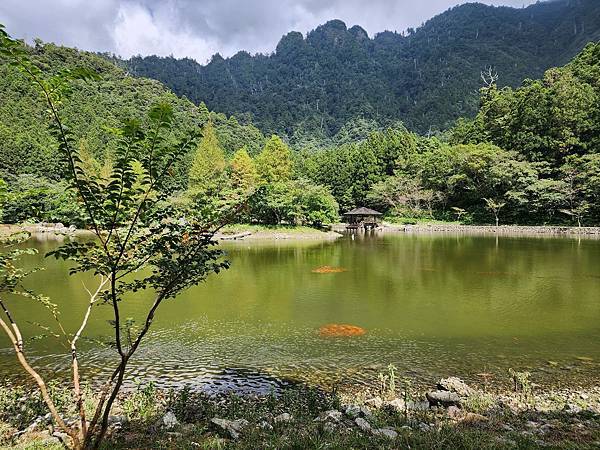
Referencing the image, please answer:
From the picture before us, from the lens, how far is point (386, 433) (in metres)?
3.81

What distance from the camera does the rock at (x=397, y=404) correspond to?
191 inches

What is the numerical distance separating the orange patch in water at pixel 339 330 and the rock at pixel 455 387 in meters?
2.99

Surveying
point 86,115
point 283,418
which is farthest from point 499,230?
point 86,115

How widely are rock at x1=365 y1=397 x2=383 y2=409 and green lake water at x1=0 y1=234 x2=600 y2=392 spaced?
1.05 m

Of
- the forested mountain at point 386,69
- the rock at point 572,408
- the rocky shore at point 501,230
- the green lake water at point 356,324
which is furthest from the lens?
the forested mountain at point 386,69

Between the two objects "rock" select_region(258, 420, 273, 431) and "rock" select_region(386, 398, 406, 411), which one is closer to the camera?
"rock" select_region(258, 420, 273, 431)

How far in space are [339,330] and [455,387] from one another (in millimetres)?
3591

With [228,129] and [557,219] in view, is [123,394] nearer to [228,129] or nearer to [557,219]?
[557,219]

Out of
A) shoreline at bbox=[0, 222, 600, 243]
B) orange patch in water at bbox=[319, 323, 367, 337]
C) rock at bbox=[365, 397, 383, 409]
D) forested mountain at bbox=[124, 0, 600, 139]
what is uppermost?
forested mountain at bbox=[124, 0, 600, 139]

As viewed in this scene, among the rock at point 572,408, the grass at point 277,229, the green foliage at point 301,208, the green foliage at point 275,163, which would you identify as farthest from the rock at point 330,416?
the green foliage at point 275,163

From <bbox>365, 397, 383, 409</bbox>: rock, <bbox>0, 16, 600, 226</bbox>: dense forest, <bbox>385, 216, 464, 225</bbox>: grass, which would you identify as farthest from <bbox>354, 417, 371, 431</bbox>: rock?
<bbox>385, 216, 464, 225</bbox>: grass

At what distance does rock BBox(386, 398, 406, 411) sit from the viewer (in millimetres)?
4860

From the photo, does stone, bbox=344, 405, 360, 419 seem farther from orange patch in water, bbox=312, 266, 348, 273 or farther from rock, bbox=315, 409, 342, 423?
orange patch in water, bbox=312, 266, 348, 273

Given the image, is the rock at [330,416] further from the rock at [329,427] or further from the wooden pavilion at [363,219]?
the wooden pavilion at [363,219]
